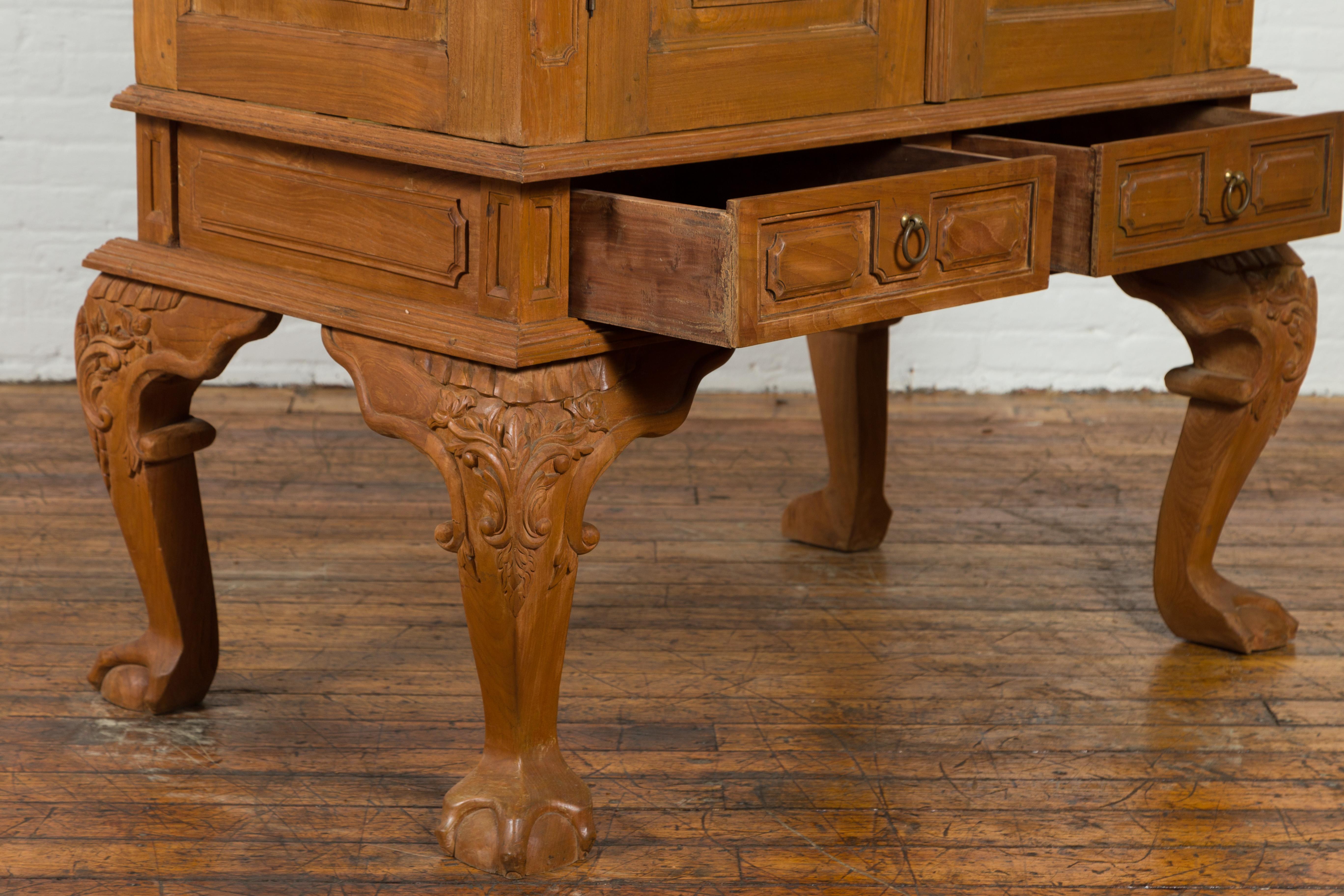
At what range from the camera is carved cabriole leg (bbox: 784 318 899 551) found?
2.96 m

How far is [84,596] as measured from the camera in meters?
2.73

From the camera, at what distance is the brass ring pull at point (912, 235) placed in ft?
5.95

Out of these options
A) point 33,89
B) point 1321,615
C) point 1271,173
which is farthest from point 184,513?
point 33,89

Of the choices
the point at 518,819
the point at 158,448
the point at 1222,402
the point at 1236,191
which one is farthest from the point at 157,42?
the point at 1222,402

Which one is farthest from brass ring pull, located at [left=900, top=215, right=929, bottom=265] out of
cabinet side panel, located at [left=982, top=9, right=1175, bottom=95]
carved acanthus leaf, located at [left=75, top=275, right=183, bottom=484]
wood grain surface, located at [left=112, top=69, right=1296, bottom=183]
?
carved acanthus leaf, located at [left=75, top=275, right=183, bottom=484]

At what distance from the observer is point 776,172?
2.09 m

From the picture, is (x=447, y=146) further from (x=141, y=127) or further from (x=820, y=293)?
(x=141, y=127)

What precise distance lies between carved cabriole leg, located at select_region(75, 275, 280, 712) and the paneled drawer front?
97 mm

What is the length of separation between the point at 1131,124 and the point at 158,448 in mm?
1417

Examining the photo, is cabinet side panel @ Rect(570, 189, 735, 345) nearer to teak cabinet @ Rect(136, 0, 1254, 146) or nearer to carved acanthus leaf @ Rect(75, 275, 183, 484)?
teak cabinet @ Rect(136, 0, 1254, 146)

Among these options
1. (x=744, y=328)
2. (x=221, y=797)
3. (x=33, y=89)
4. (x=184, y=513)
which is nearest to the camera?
(x=744, y=328)

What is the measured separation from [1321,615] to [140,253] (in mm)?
1846

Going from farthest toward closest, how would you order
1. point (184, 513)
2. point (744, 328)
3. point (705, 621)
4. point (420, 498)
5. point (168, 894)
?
point (420, 498), point (705, 621), point (184, 513), point (168, 894), point (744, 328)

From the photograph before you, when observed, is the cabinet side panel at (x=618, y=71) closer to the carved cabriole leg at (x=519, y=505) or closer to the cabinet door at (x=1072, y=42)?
the carved cabriole leg at (x=519, y=505)
